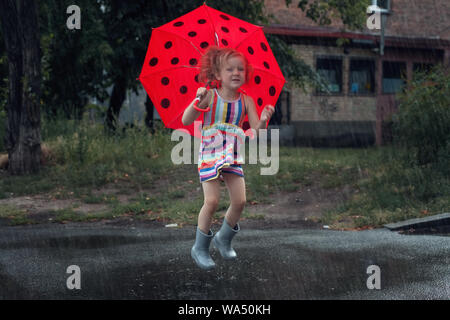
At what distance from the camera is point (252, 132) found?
4.47 meters

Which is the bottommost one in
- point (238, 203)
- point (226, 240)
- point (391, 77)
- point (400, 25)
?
point (226, 240)

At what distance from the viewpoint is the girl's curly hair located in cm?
424

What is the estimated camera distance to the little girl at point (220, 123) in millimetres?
4227

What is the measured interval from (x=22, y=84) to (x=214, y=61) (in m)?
7.63

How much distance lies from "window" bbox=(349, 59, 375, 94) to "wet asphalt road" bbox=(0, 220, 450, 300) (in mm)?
15475

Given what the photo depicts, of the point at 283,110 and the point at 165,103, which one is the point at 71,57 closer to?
the point at 283,110

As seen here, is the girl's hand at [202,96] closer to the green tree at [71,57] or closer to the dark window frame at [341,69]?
the green tree at [71,57]

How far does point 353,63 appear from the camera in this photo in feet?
70.3

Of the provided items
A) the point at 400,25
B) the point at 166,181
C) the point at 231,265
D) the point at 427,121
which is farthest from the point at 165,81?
the point at 400,25

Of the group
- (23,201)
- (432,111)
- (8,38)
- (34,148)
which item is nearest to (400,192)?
(432,111)

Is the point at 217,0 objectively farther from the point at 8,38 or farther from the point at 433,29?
the point at 433,29

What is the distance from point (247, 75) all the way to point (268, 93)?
457 millimetres

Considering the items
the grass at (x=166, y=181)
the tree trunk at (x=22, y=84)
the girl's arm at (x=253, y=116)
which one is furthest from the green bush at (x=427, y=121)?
the tree trunk at (x=22, y=84)

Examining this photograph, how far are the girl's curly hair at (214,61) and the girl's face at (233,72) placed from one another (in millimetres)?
36
